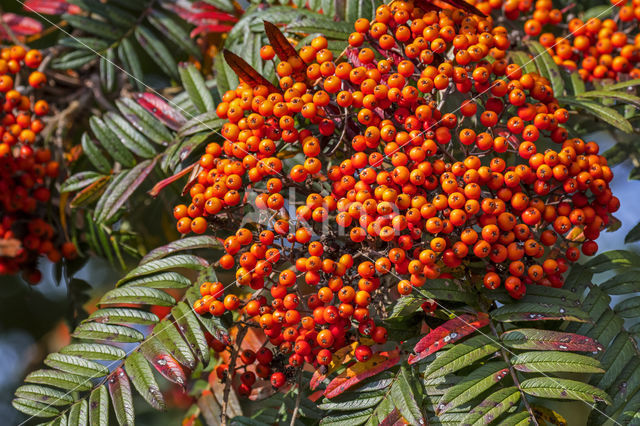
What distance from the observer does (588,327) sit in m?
1.50

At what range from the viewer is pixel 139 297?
5.25 feet

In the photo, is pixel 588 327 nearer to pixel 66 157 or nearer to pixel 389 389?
pixel 389 389

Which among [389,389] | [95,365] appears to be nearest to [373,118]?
[389,389]

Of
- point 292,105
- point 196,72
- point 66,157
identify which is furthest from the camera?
point 66,157

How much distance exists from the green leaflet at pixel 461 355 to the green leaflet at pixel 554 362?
63 millimetres

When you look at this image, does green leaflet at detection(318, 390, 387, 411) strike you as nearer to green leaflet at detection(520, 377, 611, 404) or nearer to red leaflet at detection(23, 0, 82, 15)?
green leaflet at detection(520, 377, 611, 404)

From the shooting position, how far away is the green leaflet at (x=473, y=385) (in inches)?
51.3

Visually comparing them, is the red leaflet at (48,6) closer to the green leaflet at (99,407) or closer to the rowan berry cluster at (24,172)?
the rowan berry cluster at (24,172)

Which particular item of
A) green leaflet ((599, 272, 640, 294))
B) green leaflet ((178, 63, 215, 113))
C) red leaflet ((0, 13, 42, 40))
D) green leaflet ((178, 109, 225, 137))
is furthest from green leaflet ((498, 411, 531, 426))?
red leaflet ((0, 13, 42, 40))

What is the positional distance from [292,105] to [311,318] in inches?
20.7

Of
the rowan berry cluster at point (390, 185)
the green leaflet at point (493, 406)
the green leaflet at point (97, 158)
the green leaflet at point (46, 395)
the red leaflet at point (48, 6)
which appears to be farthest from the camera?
the red leaflet at point (48, 6)

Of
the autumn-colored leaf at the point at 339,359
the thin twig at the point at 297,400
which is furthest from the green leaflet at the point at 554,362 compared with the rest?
the thin twig at the point at 297,400

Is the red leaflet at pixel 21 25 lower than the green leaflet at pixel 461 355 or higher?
higher

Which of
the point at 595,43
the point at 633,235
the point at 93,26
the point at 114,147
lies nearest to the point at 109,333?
the point at 114,147
